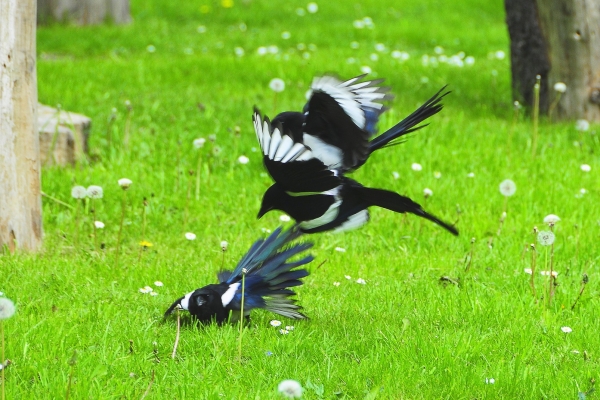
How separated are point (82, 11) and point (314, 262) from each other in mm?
7177

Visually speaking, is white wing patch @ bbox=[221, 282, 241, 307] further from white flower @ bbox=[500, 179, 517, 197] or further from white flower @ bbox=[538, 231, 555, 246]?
white flower @ bbox=[500, 179, 517, 197]

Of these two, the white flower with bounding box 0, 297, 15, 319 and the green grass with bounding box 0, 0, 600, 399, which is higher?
the white flower with bounding box 0, 297, 15, 319

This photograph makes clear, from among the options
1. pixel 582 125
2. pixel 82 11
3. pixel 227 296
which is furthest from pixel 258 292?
pixel 82 11

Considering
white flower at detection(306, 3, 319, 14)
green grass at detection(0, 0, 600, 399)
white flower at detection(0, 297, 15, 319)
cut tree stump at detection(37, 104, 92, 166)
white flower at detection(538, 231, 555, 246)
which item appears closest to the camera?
white flower at detection(0, 297, 15, 319)

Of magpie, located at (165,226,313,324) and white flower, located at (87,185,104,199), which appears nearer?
magpie, located at (165,226,313,324)

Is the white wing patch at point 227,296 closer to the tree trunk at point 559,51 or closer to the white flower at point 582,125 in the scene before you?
the white flower at point 582,125

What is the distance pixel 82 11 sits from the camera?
10.2 m

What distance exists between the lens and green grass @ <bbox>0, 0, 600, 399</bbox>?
2.79 metres

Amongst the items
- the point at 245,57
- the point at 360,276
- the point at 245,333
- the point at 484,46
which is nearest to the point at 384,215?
the point at 360,276

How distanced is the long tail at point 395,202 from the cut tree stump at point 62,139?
2616 millimetres

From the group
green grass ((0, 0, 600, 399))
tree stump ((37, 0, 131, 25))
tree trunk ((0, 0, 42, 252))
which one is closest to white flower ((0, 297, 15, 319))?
green grass ((0, 0, 600, 399))

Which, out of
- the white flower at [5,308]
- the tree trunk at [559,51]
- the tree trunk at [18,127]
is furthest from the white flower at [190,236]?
the tree trunk at [559,51]

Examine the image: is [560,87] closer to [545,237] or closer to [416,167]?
[416,167]

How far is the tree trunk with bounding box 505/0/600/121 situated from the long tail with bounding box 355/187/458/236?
3790 mm
